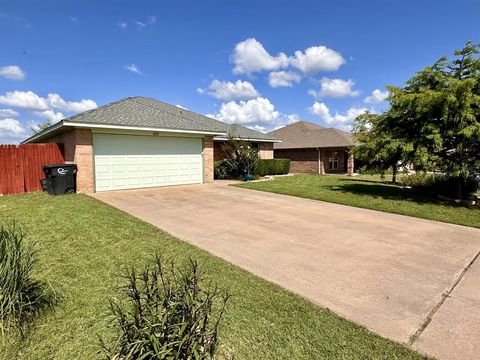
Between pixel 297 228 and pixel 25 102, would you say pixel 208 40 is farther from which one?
pixel 25 102

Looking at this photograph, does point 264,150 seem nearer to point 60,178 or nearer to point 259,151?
point 259,151

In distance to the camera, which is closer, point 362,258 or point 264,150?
point 362,258

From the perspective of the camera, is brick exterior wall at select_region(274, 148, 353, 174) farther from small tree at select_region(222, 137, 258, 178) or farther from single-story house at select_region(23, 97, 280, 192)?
single-story house at select_region(23, 97, 280, 192)

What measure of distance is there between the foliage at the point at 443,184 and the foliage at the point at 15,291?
13833mm

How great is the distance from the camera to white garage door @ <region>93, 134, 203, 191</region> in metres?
12.1

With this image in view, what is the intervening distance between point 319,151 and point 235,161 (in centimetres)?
982

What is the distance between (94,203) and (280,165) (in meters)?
14.8

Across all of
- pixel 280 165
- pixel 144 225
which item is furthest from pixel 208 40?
pixel 144 225

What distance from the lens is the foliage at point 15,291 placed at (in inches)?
105

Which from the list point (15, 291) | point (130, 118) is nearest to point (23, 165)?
point (130, 118)

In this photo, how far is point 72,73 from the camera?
20266 millimetres

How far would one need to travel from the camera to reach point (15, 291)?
274 cm

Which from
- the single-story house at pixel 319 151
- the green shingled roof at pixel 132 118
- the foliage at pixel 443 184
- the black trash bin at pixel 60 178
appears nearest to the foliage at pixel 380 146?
the foliage at pixel 443 184

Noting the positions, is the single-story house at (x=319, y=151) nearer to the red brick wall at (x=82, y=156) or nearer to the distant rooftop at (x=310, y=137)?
the distant rooftop at (x=310, y=137)
